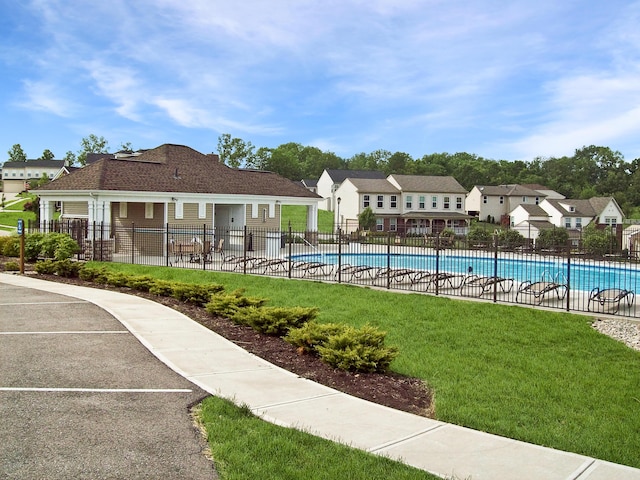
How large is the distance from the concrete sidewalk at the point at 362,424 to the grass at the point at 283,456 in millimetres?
258

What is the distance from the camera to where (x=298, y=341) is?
32.5 ft

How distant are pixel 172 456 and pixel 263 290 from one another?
12.1 meters

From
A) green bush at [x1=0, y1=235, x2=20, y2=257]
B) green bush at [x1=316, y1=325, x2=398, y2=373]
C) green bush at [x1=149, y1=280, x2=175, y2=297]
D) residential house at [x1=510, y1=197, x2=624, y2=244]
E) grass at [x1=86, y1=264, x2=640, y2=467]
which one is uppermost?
residential house at [x1=510, y1=197, x2=624, y2=244]

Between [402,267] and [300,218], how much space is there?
3949cm

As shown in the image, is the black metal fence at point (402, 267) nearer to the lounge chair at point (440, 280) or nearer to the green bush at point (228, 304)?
the lounge chair at point (440, 280)

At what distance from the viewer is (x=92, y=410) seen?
664 centimetres

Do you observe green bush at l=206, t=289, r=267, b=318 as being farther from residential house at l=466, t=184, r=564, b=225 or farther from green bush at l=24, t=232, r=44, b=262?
residential house at l=466, t=184, r=564, b=225

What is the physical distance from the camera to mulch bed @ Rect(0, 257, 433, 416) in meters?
7.70

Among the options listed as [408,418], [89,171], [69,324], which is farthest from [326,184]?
[408,418]

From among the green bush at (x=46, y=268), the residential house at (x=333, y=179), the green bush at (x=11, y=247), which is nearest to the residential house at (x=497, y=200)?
the residential house at (x=333, y=179)

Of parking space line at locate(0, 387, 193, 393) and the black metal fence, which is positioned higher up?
the black metal fence

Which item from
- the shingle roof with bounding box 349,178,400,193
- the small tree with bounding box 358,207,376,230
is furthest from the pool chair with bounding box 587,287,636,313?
the shingle roof with bounding box 349,178,400,193

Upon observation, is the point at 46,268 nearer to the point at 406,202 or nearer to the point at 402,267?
the point at 402,267

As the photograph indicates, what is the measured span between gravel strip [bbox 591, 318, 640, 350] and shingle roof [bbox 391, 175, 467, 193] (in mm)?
52544
